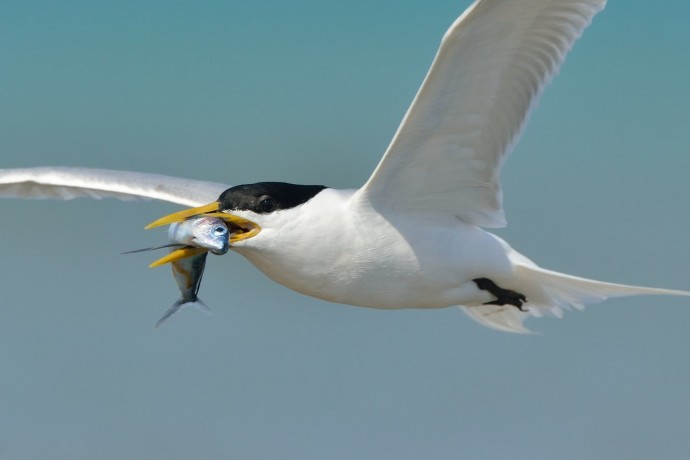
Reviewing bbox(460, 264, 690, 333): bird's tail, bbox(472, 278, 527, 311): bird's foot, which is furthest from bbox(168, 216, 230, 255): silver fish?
bbox(460, 264, 690, 333): bird's tail

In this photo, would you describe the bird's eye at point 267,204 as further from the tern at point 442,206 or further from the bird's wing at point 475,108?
the bird's wing at point 475,108

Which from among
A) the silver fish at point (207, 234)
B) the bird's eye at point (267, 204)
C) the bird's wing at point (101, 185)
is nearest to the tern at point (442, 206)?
the bird's eye at point (267, 204)

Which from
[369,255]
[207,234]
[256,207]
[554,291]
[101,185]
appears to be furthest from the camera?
[101,185]

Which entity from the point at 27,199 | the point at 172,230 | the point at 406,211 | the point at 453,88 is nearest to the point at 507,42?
the point at 453,88

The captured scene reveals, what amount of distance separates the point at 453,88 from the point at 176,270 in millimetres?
2339

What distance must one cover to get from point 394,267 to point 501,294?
102cm

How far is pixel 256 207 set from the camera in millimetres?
7684

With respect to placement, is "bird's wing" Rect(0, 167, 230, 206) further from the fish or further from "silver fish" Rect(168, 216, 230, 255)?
"silver fish" Rect(168, 216, 230, 255)

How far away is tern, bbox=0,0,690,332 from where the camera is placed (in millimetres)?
7270

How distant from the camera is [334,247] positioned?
25.4 feet

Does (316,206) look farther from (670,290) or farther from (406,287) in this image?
(670,290)

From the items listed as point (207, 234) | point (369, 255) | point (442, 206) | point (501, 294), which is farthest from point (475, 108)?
point (207, 234)

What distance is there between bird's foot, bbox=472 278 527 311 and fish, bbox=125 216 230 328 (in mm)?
1837

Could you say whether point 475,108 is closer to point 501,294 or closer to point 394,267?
point 394,267
